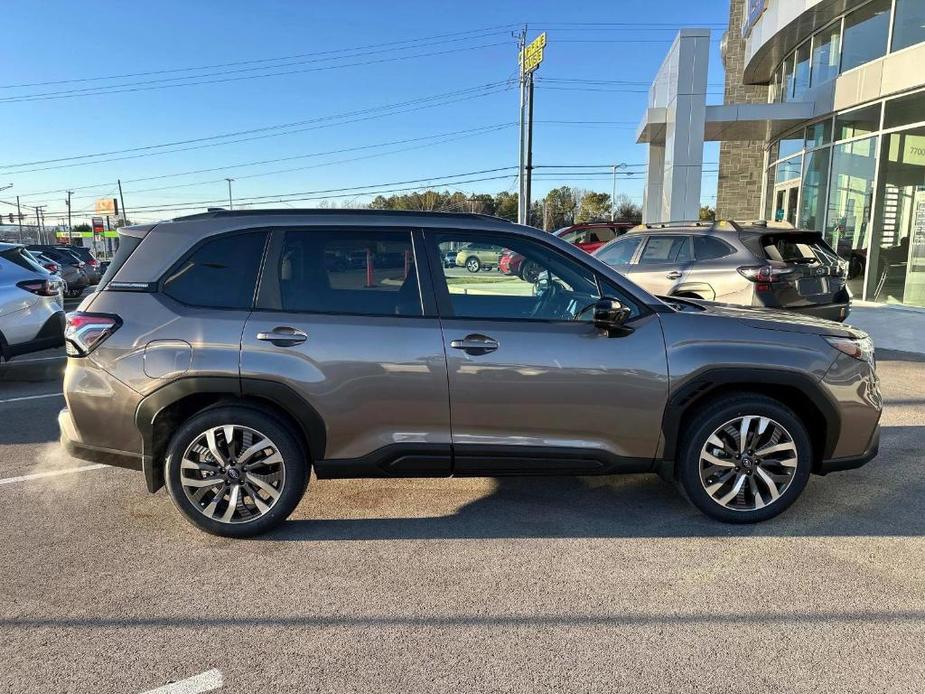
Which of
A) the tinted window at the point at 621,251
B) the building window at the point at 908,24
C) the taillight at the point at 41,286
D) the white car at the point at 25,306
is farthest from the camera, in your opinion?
the building window at the point at 908,24

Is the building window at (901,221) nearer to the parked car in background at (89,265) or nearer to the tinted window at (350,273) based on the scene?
the tinted window at (350,273)

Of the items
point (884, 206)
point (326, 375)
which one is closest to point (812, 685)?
point (326, 375)

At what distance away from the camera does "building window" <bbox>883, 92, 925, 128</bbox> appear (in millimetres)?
12250

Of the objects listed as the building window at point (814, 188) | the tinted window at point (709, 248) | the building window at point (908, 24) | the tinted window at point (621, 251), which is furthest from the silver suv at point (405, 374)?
the building window at point (814, 188)

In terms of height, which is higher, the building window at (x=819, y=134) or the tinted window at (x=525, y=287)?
the building window at (x=819, y=134)

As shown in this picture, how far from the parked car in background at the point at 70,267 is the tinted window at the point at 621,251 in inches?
590

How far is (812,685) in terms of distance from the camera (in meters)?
2.42

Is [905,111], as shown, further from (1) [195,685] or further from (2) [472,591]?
(1) [195,685]

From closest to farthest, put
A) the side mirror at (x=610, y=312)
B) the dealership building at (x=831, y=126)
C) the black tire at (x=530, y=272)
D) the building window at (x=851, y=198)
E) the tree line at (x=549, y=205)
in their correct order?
the side mirror at (x=610, y=312) → the black tire at (x=530, y=272) → the dealership building at (x=831, y=126) → the building window at (x=851, y=198) → the tree line at (x=549, y=205)

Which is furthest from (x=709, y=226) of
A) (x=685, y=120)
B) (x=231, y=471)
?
(x=685, y=120)

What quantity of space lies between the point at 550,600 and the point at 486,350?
1277 mm

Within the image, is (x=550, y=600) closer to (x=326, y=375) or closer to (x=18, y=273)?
(x=326, y=375)

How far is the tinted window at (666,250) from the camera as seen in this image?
8523 millimetres

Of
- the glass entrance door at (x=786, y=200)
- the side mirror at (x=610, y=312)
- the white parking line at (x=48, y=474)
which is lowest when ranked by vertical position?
the white parking line at (x=48, y=474)
